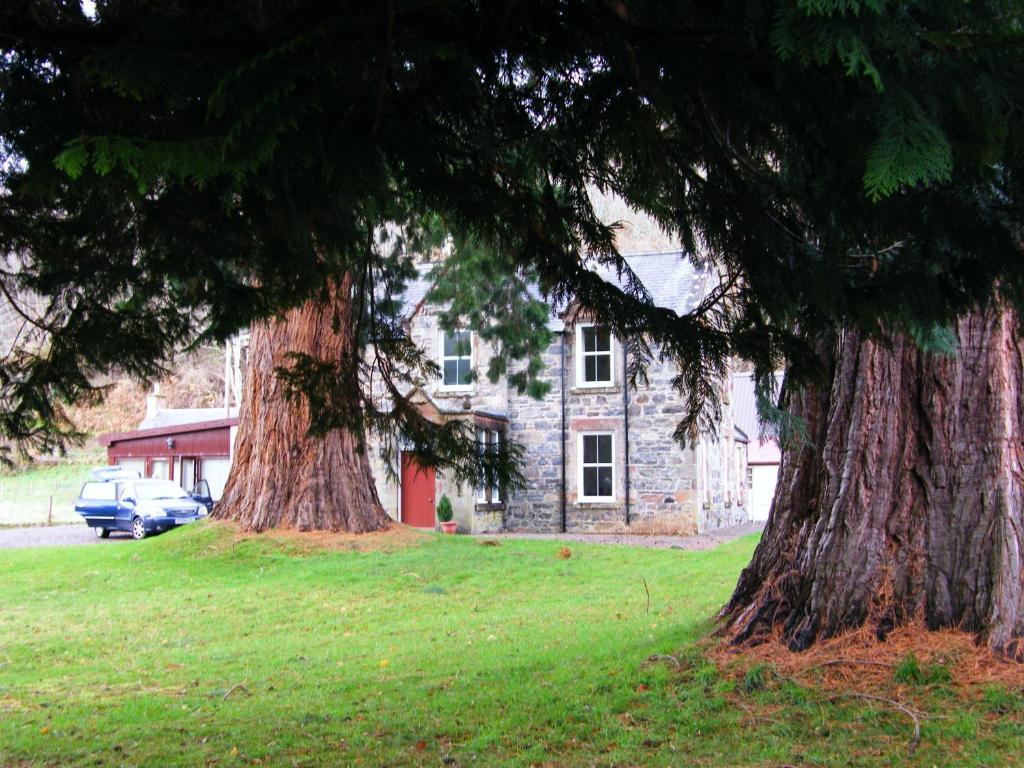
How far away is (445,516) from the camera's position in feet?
75.8

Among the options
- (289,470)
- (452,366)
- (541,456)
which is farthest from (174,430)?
(289,470)

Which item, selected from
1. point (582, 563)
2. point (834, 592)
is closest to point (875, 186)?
point (834, 592)

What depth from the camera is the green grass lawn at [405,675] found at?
535 cm

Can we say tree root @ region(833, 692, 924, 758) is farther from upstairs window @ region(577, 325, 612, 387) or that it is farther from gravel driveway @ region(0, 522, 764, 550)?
upstairs window @ region(577, 325, 612, 387)

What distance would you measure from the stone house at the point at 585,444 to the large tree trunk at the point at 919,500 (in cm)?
1637

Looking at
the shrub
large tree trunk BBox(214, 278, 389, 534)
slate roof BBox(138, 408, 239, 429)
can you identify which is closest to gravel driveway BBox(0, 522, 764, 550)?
the shrub

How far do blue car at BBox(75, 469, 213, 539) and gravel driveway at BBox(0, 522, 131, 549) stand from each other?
483 mm

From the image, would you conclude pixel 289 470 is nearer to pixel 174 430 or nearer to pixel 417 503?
pixel 417 503

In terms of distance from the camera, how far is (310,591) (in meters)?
13.1

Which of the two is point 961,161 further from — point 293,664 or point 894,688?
point 293,664

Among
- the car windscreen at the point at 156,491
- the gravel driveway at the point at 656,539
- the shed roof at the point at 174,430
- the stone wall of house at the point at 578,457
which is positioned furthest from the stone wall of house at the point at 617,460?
the shed roof at the point at 174,430

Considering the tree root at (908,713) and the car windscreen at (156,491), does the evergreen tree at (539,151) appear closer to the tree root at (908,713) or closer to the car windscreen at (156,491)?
the tree root at (908,713)

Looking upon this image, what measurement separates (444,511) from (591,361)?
5380mm

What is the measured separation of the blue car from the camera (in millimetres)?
23219
